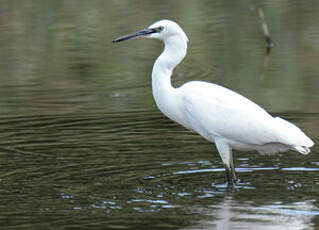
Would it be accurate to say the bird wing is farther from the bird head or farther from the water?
the bird head

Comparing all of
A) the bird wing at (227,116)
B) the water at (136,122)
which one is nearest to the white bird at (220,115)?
the bird wing at (227,116)

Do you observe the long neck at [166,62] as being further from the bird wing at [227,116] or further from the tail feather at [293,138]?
Answer: the tail feather at [293,138]

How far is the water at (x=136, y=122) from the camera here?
7594 mm

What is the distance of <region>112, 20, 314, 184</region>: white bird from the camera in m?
8.48

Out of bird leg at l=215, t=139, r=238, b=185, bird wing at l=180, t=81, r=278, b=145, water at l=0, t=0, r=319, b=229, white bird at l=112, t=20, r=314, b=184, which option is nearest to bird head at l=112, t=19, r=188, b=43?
white bird at l=112, t=20, r=314, b=184

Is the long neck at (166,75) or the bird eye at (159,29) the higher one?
the bird eye at (159,29)

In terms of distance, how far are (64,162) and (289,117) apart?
122 inches

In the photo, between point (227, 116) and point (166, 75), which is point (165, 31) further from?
point (227, 116)

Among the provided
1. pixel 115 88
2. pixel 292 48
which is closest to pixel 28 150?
pixel 115 88

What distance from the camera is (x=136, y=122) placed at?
36.0 feet

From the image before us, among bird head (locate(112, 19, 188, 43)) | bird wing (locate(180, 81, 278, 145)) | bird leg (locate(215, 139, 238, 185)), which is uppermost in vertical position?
bird head (locate(112, 19, 188, 43))

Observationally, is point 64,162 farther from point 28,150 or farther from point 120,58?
point 120,58

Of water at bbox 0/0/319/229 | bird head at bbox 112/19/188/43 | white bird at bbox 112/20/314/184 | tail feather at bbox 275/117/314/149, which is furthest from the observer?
bird head at bbox 112/19/188/43

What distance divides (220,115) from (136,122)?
8.38 ft
